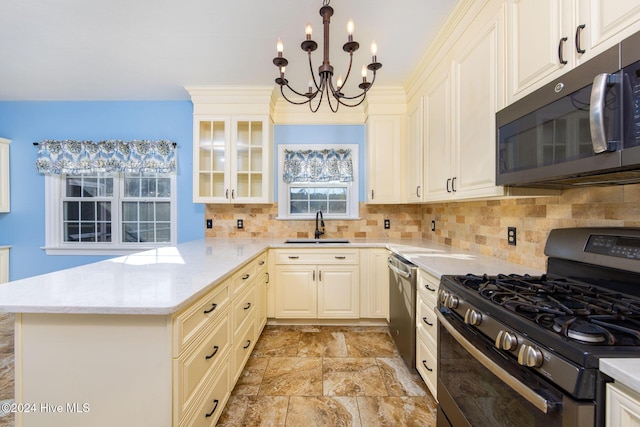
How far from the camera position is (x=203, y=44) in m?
2.20

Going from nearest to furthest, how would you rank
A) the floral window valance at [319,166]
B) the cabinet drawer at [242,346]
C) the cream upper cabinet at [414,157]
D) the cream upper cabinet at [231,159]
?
the cabinet drawer at [242,346] → the cream upper cabinet at [414,157] → the cream upper cabinet at [231,159] → the floral window valance at [319,166]

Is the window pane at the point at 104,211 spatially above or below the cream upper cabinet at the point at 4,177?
below

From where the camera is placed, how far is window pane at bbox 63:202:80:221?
339 centimetres

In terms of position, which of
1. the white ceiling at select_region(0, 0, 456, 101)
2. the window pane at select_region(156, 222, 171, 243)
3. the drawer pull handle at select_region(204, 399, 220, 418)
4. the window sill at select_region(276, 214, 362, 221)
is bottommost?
the drawer pull handle at select_region(204, 399, 220, 418)

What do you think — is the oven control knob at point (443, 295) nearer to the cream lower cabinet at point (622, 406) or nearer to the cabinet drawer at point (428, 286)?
the cabinet drawer at point (428, 286)

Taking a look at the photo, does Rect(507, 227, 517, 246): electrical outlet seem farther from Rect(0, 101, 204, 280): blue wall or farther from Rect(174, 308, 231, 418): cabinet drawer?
Rect(0, 101, 204, 280): blue wall

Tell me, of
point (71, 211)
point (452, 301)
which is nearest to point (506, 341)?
point (452, 301)

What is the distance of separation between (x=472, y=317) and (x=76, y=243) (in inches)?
168

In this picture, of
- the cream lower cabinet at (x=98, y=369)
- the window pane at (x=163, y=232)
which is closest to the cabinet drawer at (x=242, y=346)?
the cream lower cabinet at (x=98, y=369)

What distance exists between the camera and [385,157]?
3.05 metres

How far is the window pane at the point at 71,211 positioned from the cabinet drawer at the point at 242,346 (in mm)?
2884

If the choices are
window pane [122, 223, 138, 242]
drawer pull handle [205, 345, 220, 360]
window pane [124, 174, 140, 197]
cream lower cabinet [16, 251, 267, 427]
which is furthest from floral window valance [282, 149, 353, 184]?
cream lower cabinet [16, 251, 267, 427]

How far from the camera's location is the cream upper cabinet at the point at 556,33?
0.88 metres

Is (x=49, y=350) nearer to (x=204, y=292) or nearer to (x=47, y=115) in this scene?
(x=204, y=292)
